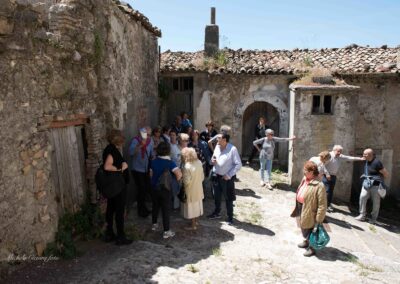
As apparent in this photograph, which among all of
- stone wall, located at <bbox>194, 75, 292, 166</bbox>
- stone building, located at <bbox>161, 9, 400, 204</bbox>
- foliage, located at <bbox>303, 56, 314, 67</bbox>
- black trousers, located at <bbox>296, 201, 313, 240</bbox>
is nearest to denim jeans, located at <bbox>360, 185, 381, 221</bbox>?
stone building, located at <bbox>161, 9, 400, 204</bbox>

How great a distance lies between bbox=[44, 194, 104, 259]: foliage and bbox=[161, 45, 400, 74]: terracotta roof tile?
8261 mm

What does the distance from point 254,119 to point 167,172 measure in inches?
335

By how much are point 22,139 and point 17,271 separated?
64.2 inches

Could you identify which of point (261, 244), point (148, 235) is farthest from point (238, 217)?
point (148, 235)

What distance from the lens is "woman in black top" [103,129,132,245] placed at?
5.40 m

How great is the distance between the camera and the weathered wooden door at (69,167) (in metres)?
5.43

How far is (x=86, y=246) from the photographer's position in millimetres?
5516

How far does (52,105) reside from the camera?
5098 millimetres

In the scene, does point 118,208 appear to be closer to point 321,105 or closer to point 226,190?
point 226,190

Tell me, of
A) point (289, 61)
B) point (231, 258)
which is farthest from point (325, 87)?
point (231, 258)

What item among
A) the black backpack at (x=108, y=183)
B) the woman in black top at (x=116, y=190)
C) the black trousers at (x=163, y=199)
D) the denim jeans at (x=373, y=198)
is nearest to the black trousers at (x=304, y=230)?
the black trousers at (x=163, y=199)

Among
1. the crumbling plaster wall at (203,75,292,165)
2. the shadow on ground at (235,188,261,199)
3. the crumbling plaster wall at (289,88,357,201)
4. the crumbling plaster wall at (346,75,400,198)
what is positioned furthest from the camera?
the crumbling plaster wall at (203,75,292,165)

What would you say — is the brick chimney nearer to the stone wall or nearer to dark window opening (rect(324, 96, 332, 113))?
the stone wall

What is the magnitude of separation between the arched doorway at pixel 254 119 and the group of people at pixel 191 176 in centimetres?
466
